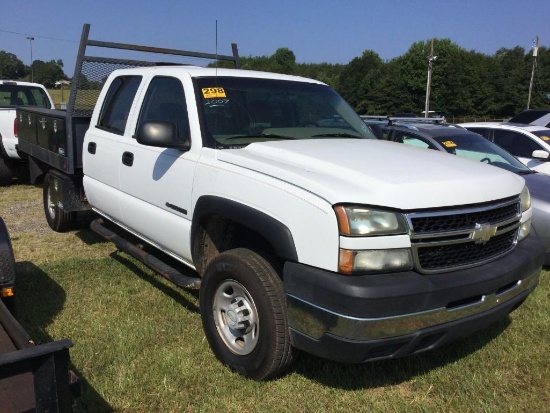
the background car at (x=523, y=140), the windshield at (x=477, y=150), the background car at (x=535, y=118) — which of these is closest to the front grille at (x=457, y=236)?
the windshield at (x=477, y=150)

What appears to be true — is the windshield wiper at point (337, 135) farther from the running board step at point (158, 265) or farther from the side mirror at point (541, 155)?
the side mirror at point (541, 155)

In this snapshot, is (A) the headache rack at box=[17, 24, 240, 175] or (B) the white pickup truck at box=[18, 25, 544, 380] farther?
(A) the headache rack at box=[17, 24, 240, 175]

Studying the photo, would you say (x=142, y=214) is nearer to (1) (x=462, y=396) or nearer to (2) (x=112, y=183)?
(2) (x=112, y=183)

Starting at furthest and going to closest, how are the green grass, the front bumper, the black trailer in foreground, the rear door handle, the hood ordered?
the rear door handle
the green grass
the hood
the front bumper
the black trailer in foreground

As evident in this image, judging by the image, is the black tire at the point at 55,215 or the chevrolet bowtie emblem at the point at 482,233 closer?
the chevrolet bowtie emblem at the point at 482,233

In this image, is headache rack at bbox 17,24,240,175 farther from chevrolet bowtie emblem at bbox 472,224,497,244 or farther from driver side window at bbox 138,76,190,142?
chevrolet bowtie emblem at bbox 472,224,497,244

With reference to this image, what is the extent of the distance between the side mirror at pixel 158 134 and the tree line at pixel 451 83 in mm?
82114

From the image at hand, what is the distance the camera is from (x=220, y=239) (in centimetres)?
367

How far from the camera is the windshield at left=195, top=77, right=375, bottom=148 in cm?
381

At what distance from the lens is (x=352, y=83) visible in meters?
94.7

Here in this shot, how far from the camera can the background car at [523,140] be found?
8.17m

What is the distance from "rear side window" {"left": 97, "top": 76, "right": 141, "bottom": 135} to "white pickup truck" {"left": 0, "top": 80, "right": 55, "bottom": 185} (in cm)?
537

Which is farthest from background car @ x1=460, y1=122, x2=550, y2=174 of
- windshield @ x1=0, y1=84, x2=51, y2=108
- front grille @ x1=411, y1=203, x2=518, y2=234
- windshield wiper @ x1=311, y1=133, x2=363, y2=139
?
windshield @ x1=0, y1=84, x2=51, y2=108

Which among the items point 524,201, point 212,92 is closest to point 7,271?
point 212,92
